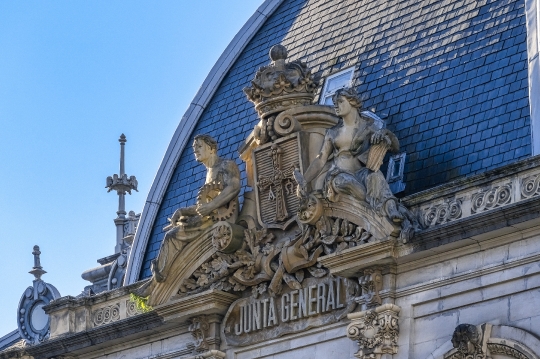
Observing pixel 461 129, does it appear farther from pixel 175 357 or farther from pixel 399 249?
pixel 175 357

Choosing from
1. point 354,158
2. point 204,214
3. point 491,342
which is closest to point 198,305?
point 204,214

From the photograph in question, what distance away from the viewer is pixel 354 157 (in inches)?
1439

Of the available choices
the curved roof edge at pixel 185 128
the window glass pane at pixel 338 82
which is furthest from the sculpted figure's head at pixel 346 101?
the curved roof edge at pixel 185 128

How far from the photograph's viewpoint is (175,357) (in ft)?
128

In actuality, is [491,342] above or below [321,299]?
below

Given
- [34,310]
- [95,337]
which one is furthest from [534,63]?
[34,310]

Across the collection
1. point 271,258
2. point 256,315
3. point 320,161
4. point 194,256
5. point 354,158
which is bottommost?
point 256,315

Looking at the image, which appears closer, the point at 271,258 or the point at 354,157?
the point at 354,157

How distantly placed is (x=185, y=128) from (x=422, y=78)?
24.9 feet

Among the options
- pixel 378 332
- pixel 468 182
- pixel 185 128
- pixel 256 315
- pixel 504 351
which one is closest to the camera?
pixel 504 351

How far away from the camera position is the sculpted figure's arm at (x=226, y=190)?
38.3 metres

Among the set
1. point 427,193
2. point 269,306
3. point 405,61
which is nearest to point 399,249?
point 427,193

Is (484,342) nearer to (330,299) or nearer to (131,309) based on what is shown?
(330,299)

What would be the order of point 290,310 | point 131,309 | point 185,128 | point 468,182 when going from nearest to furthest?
point 468,182 < point 290,310 < point 131,309 < point 185,128
